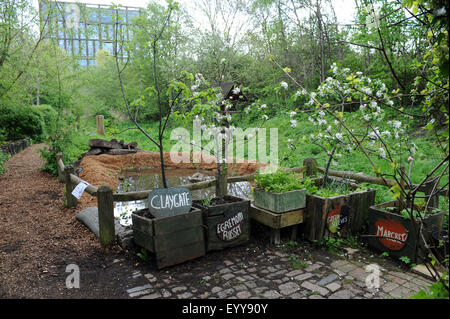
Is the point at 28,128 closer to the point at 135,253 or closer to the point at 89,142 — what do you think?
the point at 89,142

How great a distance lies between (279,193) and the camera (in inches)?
161

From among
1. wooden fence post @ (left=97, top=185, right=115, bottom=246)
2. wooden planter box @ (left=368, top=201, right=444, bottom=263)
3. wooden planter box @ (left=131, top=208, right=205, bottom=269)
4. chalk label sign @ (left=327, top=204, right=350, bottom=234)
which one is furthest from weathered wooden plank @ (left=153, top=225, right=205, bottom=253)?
wooden planter box @ (left=368, top=201, right=444, bottom=263)

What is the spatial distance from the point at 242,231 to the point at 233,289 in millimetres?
1119

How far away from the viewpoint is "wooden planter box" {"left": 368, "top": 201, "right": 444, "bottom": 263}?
369 centimetres

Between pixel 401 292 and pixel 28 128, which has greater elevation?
pixel 28 128

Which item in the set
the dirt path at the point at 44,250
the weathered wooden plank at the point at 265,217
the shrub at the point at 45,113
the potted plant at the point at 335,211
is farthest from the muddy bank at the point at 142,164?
the weathered wooden plank at the point at 265,217

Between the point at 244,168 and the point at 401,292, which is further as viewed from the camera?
the point at 244,168

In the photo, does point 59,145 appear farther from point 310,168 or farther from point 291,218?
point 291,218

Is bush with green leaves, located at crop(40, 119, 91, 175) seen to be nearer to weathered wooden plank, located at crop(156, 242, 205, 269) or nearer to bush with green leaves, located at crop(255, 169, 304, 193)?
weathered wooden plank, located at crop(156, 242, 205, 269)

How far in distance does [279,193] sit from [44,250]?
3137 millimetres

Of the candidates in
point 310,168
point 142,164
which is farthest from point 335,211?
point 142,164

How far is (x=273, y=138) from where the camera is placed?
48.3 feet

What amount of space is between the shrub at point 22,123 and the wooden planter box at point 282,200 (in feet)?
43.2
